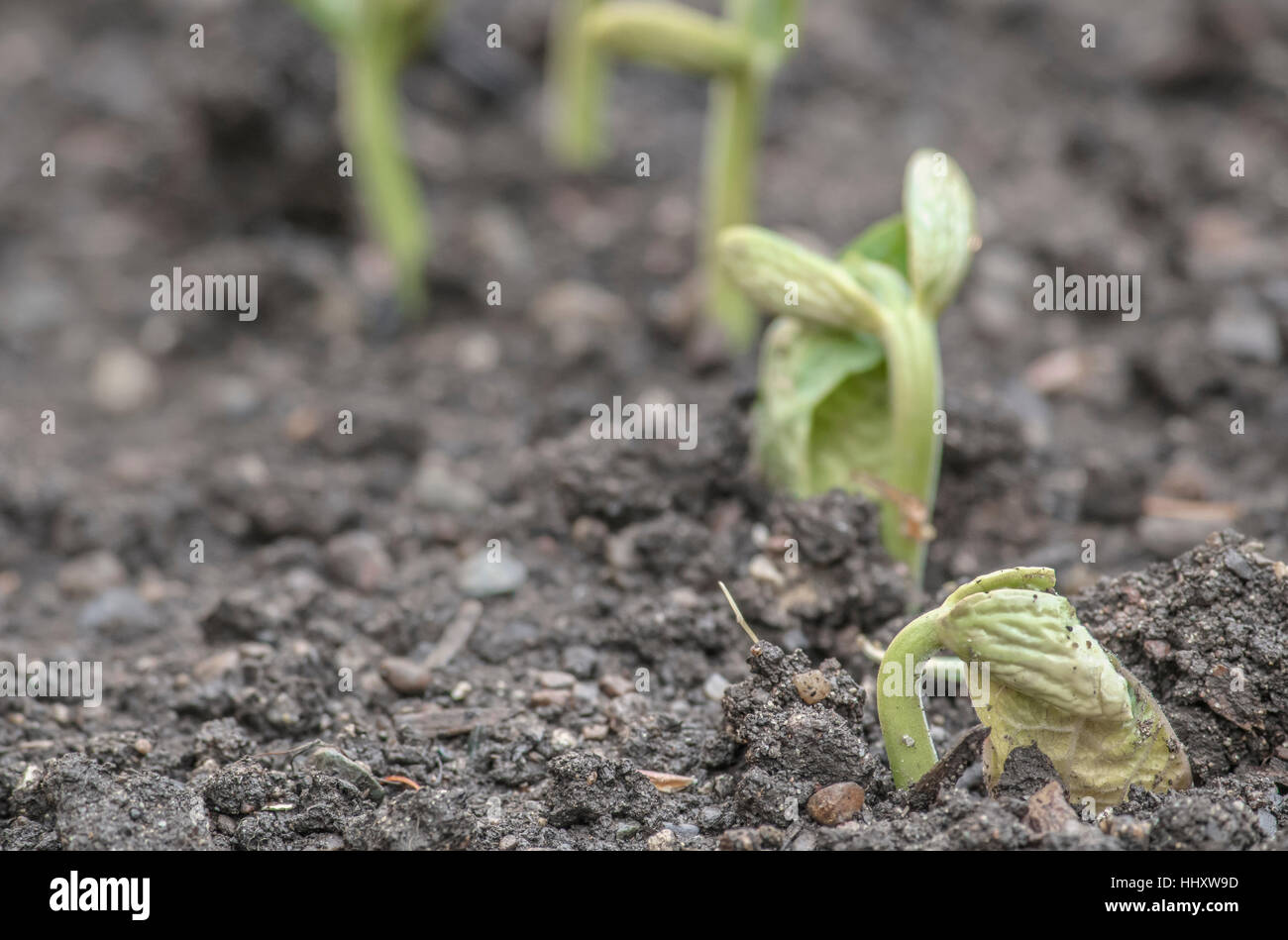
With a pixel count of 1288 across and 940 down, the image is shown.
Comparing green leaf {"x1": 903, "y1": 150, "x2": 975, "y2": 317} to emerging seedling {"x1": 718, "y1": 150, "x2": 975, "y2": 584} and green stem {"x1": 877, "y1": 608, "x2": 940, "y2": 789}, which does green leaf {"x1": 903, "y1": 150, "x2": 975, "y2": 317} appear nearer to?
emerging seedling {"x1": 718, "y1": 150, "x2": 975, "y2": 584}

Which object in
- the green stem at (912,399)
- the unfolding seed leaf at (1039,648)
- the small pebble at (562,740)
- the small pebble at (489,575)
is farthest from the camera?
the small pebble at (489,575)

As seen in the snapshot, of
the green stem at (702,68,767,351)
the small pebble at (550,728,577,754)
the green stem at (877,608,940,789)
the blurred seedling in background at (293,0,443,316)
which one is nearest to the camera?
the green stem at (877,608,940,789)

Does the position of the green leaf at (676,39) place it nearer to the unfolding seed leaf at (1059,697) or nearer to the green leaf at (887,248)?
the green leaf at (887,248)

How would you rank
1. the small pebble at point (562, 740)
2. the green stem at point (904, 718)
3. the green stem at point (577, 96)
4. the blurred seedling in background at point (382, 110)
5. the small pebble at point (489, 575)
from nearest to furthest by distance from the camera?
the green stem at point (904, 718)
the small pebble at point (562, 740)
the small pebble at point (489, 575)
the blurred seedling in background at point (382, 110)
the green stem at point (577, 96)

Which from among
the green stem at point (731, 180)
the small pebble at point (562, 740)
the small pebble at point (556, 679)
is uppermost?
Result: the green stem at point (731, 180)

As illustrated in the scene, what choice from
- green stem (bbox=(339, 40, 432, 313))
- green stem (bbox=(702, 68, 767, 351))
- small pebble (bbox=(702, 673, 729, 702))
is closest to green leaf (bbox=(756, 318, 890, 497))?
small pebble (bbox=(702, 673, 729, 702))

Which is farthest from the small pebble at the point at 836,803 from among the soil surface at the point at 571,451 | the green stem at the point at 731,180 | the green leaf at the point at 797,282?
the green stem at the point at 731,180

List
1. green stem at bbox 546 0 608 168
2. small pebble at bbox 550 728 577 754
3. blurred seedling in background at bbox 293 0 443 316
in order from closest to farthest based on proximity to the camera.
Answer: small pebble at bbox 550 728 577 754 < blurred seedling in background at bbox 293 0 443 316 < green stem at bbox 546 0 608 168

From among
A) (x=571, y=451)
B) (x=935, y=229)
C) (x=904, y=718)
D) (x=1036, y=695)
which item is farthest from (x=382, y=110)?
(x=1036, y=695)
